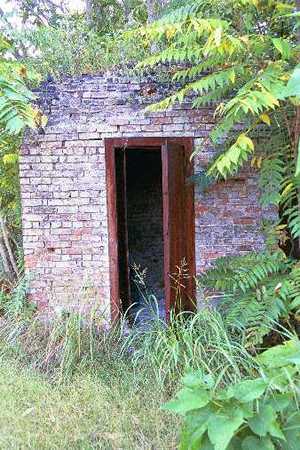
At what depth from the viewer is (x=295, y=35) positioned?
3.90 m

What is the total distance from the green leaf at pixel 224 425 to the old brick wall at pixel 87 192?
9.33 feet

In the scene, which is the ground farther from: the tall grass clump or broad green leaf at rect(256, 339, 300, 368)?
broad green leaf at rect(256, 339, 300, 368)

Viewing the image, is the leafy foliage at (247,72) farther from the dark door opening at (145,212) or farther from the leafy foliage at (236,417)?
the dark door opening at (145,212)

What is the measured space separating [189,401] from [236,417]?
19 cm

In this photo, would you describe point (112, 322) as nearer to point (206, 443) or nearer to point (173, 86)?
point (173, 86)

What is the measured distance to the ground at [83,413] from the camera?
272 cm

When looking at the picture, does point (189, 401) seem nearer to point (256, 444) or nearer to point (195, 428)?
point (195, 428)

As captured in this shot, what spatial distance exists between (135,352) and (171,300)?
90cm

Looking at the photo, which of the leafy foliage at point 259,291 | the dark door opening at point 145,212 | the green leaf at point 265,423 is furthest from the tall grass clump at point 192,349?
the dark door opening at point 145,212

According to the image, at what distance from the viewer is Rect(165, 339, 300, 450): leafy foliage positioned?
5.80 ft

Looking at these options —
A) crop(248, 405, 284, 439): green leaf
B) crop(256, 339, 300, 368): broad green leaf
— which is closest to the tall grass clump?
crop(256, 339, 300, 368): broad green leaf

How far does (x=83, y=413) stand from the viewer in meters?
3.00

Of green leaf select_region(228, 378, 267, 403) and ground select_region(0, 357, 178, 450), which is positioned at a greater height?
green leaf select_region(228, 378, 267, 403)

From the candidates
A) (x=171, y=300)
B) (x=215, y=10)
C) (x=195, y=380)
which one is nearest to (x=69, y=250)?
(x=171, y=300)
